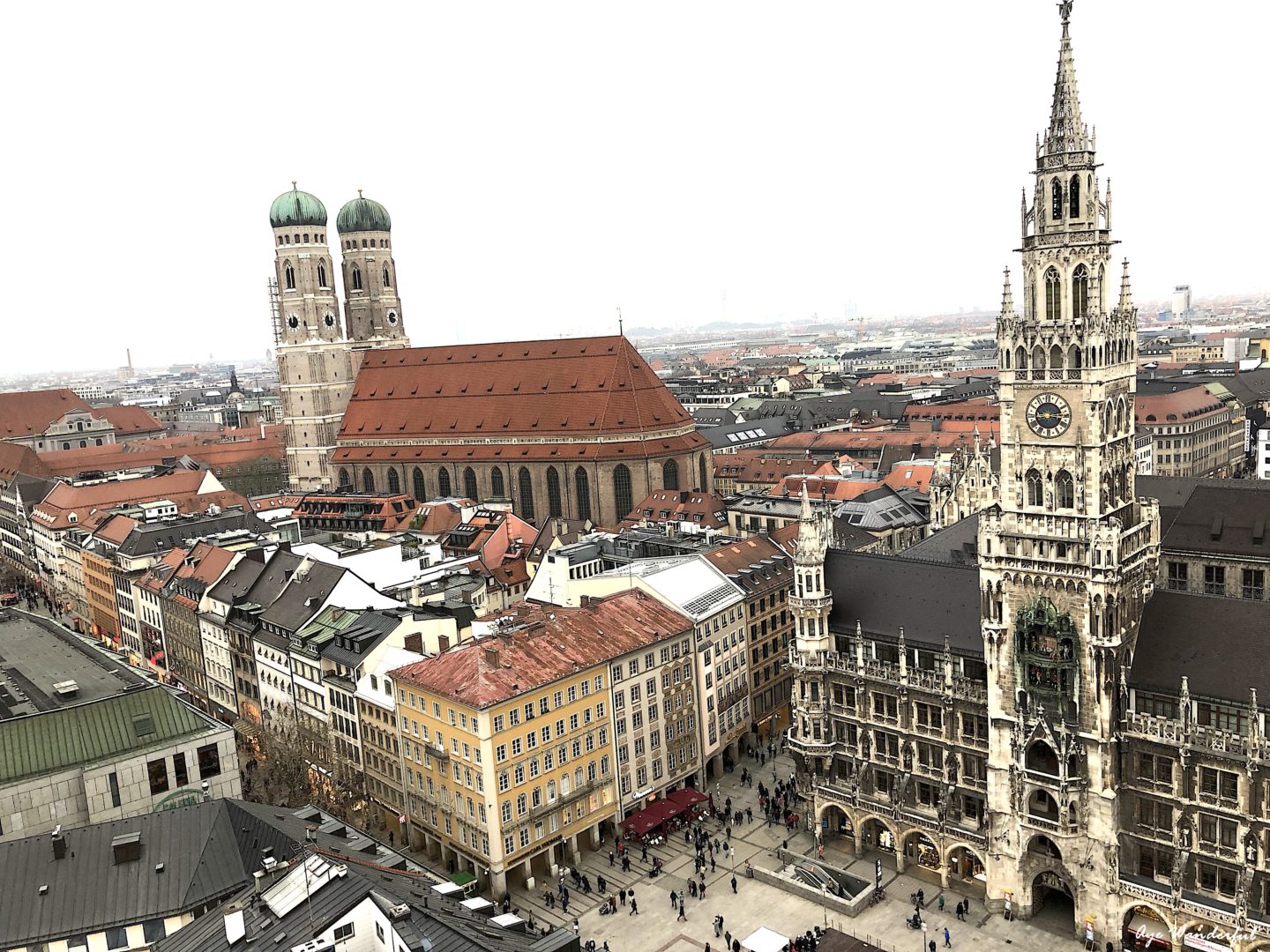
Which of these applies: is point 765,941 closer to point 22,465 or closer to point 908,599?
point 908,599

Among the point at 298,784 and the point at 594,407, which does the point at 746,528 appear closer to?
the point at 594,407

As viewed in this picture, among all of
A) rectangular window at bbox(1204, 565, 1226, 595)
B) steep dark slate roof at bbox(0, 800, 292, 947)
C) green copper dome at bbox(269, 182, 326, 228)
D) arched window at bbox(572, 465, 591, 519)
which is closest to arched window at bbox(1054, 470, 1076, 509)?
rectangular window at bbox(1204, 565, 1226, 595)

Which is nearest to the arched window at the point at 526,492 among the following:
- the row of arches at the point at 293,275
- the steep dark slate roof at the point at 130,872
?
the row of arches at the point at 293,275

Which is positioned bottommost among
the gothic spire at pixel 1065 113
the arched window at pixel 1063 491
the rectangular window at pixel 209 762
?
the rectangular window at pixel 209 762

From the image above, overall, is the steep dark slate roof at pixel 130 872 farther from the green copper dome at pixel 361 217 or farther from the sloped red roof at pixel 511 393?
the green copper dome at pixel 361 217

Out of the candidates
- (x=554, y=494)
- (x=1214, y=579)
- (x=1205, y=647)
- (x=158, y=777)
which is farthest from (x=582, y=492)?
(x=1205, y=647)

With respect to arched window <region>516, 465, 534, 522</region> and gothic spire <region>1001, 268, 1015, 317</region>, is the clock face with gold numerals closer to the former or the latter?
gothic spire <region>1001, 268, 1015, 317</region>
